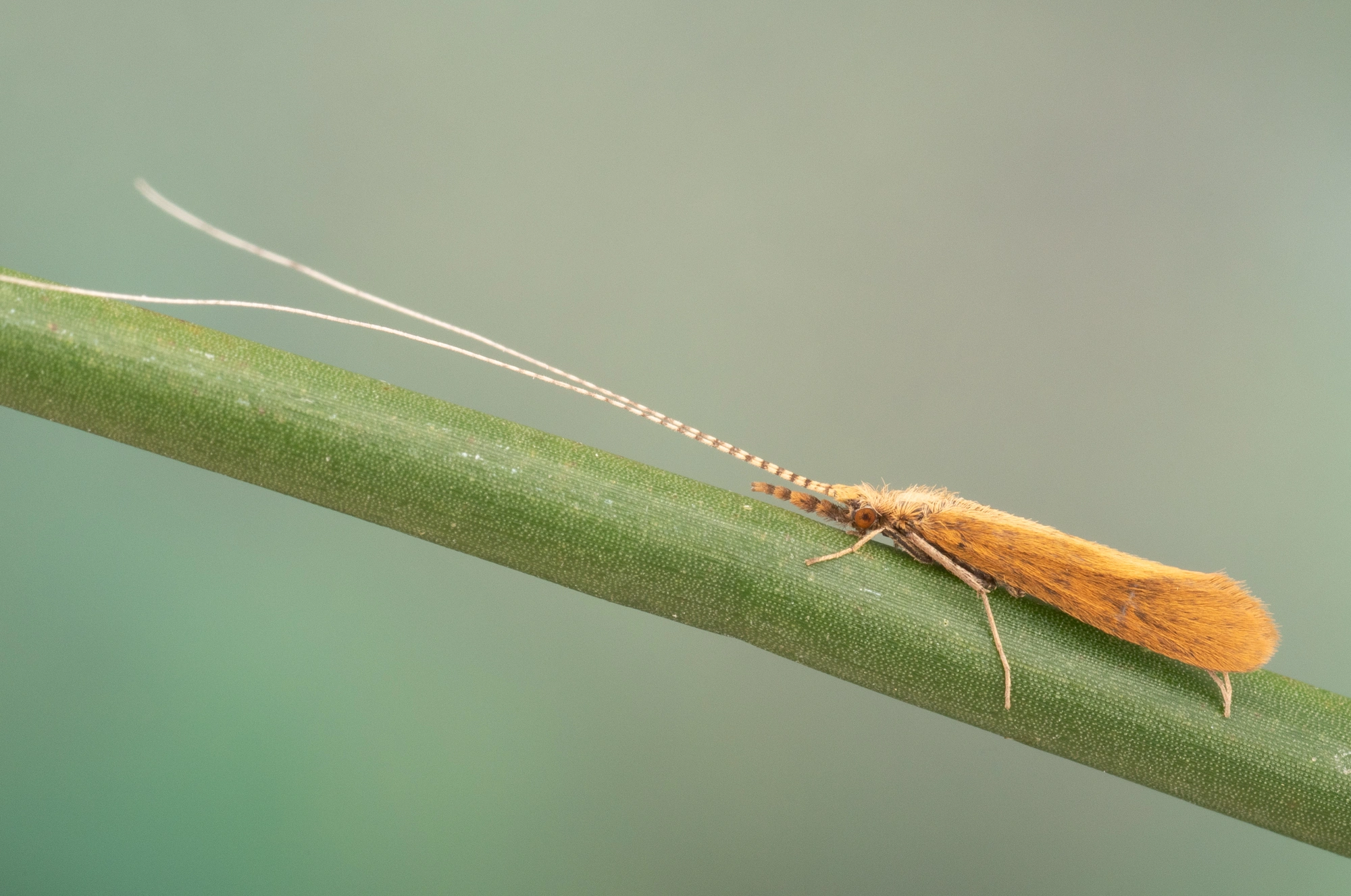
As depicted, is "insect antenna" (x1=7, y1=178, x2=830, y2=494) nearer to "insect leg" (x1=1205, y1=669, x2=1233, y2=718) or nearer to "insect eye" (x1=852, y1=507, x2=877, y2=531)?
"insect eye" (x1=852, y1=507, x2=877, y2=531)

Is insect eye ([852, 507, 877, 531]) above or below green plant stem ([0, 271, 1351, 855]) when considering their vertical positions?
above

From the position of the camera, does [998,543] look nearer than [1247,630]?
No

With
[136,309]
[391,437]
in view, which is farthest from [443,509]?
[136,309]

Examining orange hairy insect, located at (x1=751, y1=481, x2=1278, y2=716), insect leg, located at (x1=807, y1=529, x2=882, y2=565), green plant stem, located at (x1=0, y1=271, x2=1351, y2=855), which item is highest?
orange hairy insect, located at (x1=751, y1=481, x2=1278, y2=716)

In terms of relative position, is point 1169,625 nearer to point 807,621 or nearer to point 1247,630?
point 1247,630

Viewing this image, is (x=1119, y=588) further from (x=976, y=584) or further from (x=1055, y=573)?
(x=976, y=584)

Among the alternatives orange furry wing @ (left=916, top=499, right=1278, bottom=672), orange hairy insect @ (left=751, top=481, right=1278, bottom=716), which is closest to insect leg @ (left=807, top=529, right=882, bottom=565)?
orange hairy insect @ (left=751, top=481, right=1278, bottom=716)

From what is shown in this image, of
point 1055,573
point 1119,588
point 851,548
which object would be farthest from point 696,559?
point 1119,588
